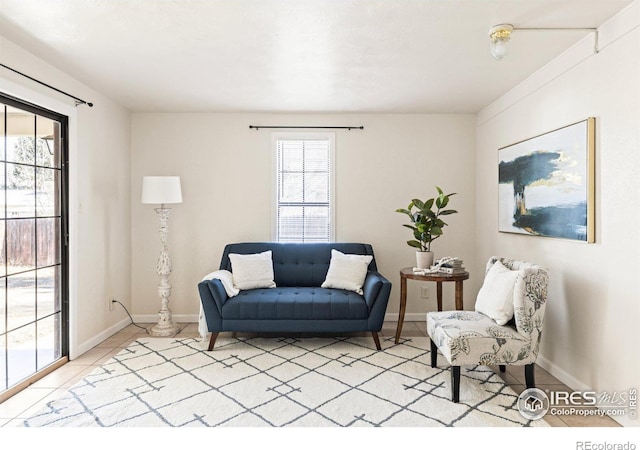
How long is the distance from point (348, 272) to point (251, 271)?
984 millimetres

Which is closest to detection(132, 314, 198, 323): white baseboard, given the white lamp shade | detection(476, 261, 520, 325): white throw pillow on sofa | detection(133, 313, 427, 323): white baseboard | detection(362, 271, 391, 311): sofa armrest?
detection(133, 313, 427, 323): white baseboard

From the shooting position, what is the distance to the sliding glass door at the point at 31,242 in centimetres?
279

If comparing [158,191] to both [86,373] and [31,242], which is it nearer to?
[31,242]

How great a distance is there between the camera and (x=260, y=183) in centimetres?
464

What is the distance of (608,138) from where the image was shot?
97.9 inches

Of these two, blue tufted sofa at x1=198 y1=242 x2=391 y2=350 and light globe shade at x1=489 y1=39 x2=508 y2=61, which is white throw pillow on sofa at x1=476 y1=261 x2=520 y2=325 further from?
light globe shade at x1=489 y1=39 x2=508 y2=61

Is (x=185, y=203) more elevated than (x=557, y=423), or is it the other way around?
(x=185, y=203)

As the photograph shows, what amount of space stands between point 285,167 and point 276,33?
2.21 meters

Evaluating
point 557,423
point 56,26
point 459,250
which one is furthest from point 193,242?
point 557,423

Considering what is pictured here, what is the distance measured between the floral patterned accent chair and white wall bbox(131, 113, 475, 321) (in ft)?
6.22

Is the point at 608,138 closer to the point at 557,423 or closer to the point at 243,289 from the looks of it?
the point at 557,423

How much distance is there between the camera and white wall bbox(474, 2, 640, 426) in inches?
90.0

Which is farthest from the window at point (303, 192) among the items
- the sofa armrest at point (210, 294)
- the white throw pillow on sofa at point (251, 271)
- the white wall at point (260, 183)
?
the sofa armrest at point (210, 294)

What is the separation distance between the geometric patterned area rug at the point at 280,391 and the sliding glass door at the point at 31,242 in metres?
0.49
